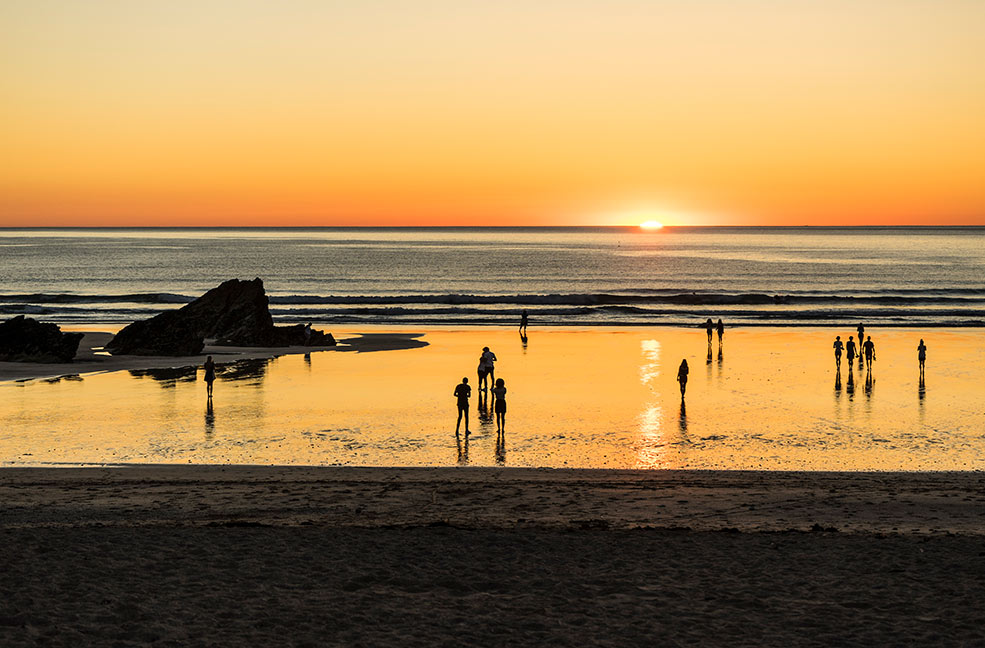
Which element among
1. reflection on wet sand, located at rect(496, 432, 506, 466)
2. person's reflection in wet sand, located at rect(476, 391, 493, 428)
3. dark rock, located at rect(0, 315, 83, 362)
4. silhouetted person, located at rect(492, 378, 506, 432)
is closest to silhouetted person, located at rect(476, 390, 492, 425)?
person's reflection in wet sand, located at rect(476, 391, 493, 428)

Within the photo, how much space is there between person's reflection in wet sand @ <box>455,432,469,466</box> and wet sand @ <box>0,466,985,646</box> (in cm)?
120

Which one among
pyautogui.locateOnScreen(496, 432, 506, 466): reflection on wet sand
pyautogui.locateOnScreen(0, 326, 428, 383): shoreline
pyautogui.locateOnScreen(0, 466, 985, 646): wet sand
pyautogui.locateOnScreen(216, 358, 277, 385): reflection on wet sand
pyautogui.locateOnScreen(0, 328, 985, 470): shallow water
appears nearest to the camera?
pyautogui.locateOnScreen(0, 466, 985, 646): wet sand

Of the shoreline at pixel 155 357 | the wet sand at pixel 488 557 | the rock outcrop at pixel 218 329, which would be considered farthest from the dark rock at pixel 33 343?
the wet sand at pixel 488 557

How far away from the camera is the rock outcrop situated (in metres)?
36.9

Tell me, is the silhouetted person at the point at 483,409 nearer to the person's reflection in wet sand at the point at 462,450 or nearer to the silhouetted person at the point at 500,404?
the silhouetted person at the point at 500,404

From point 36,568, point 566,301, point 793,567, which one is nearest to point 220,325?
point 36,568

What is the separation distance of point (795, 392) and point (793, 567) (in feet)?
53.5

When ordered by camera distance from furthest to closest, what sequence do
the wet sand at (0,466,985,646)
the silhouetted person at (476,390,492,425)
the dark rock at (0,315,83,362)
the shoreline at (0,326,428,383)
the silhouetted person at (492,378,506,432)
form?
the dark rock at (0,315,83,362) < the shoreline at (0,326,428,383) < the silhouetted person at (476,390,492,425) < the silhouetted person at (492,378,506,432) < the wet sand at (0,466,985,646)

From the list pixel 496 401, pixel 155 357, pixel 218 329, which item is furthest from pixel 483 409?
pixel 218 329

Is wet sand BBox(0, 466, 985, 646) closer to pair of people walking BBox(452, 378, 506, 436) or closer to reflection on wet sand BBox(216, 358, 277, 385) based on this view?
pair of people walking BBox(452, 378, 506, 436)

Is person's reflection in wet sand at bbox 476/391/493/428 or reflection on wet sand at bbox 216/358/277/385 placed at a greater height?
reflection on wet sand at bbox 216/358/277/385

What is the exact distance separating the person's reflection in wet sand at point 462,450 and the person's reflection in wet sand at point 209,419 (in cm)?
573

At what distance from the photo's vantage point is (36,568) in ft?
36.6

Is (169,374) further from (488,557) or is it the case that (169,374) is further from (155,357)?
(488,557)
